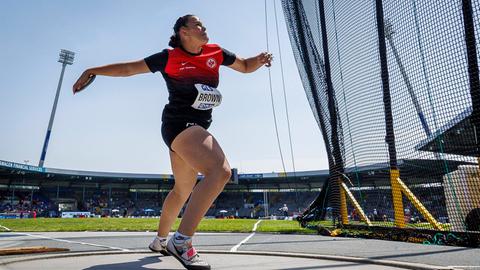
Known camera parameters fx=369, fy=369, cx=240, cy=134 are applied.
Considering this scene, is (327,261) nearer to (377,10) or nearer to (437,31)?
(437,31)

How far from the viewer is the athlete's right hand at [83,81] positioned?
2.41m

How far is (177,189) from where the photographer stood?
303 centimetres

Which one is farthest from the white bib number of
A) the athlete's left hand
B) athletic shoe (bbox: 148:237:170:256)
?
athletic shoe (bbox: 148:237:170:256)

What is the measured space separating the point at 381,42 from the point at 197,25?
329 cm

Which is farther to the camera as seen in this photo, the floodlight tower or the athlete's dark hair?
the floodlight tower

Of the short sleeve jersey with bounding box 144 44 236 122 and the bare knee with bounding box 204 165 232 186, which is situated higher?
the short sleeve jersey with bounding box 144 44 236 122

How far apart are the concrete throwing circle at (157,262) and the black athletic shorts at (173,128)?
0.85 m

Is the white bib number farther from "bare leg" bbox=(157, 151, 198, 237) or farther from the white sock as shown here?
the white sock

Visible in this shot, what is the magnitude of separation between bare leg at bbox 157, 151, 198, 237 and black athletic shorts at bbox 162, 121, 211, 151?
30cm

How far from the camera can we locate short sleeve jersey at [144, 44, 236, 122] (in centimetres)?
256

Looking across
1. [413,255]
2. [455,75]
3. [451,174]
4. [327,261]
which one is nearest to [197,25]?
[327,261]

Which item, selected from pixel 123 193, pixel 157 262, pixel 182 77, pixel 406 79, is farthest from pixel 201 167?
pixel 123 193

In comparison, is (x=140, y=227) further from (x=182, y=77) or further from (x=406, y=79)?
(x=182, y=77)

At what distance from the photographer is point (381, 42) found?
5.02 meters
